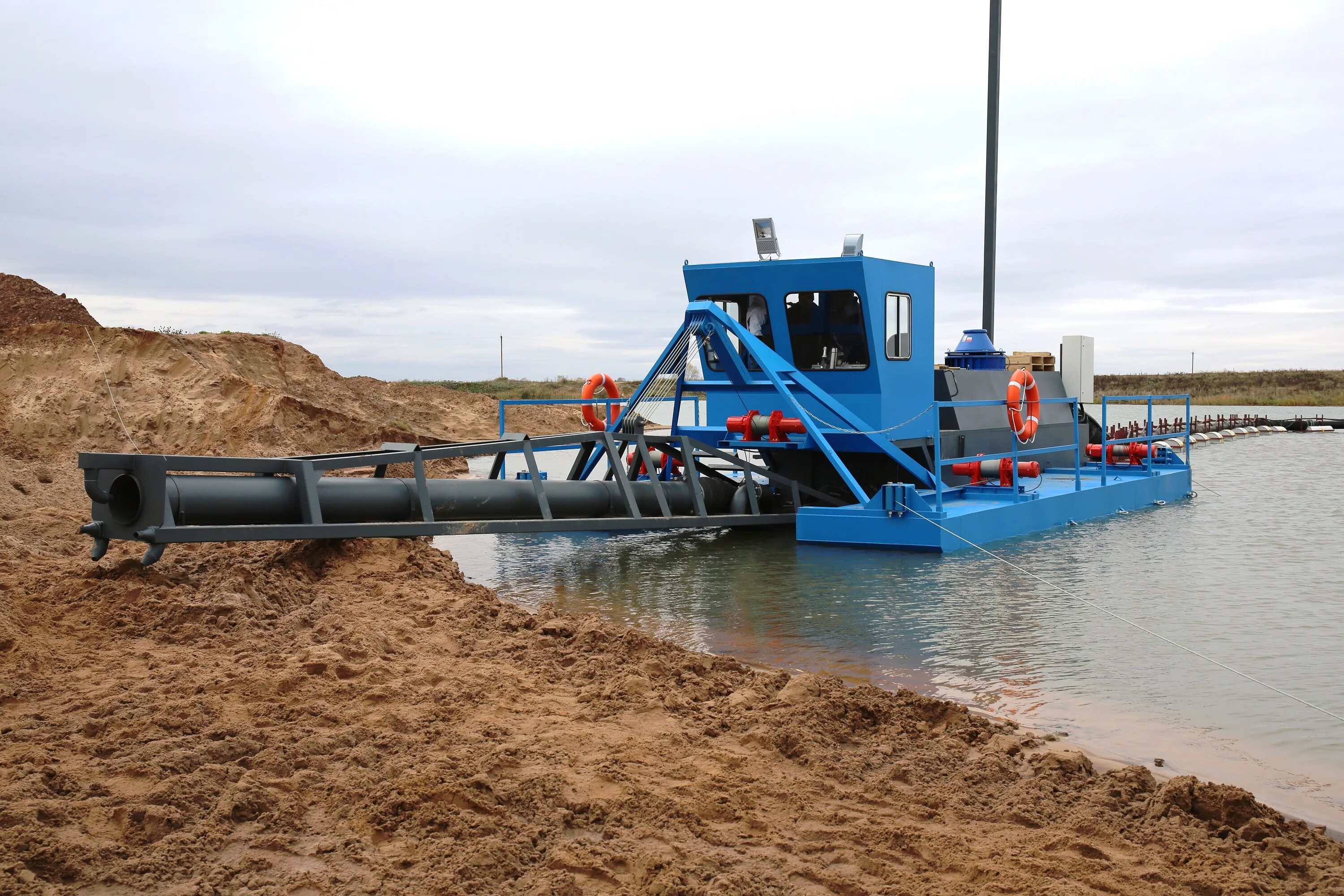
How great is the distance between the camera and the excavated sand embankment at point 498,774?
11.8 feet

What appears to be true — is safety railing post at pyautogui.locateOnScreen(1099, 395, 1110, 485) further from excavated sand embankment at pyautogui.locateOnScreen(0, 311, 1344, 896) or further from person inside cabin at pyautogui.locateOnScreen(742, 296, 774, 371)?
excavated sand embankment at pyautogui.locateOnScreen(0, 311, 1344, 896)

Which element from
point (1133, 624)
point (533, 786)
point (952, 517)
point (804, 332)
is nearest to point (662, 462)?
point (804, 332)

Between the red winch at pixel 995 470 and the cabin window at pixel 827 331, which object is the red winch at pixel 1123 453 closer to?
the red winch at pixel 995 470

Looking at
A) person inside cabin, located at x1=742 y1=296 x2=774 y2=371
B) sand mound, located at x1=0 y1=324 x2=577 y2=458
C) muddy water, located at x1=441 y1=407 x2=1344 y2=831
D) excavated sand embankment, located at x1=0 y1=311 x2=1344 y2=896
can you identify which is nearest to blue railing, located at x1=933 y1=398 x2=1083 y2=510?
muddy water, located at x1=441 y1=407 x2=1344 y2=831

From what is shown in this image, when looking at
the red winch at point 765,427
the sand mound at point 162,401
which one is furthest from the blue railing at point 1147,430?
the sand mound at point 162,401

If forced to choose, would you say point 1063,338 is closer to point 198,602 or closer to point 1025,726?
point 1025,726

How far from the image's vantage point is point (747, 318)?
13.9 meters

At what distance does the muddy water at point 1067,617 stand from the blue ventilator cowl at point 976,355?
10.8 ft

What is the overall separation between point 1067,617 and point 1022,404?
513 cm

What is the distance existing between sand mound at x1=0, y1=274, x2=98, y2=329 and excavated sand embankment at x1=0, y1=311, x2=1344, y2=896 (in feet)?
63.5

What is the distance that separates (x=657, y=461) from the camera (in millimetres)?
15008

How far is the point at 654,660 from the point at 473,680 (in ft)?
3.68

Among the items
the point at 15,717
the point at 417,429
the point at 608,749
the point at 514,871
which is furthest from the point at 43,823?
the point at 417,429

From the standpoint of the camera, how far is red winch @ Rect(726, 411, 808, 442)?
1245cm
